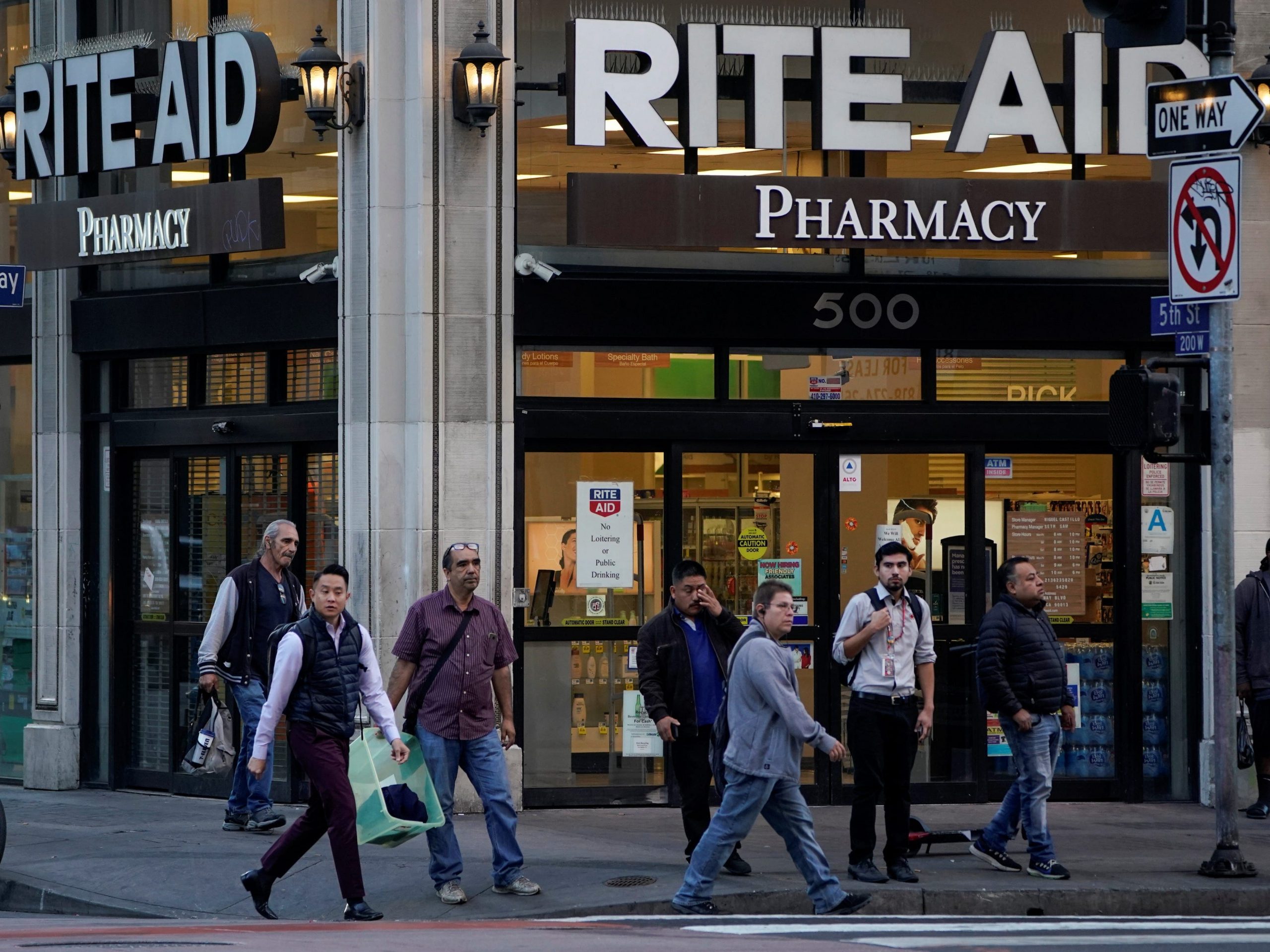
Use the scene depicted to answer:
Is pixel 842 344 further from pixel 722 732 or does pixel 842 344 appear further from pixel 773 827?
pixel 773 827

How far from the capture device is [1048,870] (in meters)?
10.7

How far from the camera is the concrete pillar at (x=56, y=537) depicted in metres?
14.8

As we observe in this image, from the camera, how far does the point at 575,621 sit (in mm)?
13539

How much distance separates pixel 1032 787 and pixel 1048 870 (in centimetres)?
49

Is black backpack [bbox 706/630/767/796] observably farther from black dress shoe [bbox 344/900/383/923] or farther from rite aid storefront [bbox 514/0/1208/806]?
rite aid storefront [bbox 514/0/1208/806]

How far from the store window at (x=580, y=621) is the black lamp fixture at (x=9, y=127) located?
5.07m

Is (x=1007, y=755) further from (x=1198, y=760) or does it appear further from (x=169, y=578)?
(x=169, y=578)

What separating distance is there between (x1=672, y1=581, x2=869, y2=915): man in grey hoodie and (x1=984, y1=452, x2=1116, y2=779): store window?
186 inches

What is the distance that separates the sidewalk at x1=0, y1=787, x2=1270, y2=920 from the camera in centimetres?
1025

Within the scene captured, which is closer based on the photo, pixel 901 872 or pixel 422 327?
pixel 901 872

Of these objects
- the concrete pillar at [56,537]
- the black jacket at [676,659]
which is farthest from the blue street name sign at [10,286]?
the black jacket at [676,659]

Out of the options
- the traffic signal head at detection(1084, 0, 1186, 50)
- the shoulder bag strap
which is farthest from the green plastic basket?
the traffic signal head at detection(1084, 0, 1186, 50)

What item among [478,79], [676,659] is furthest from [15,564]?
[676,659]

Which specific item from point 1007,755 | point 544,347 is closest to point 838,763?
point 1007,755
